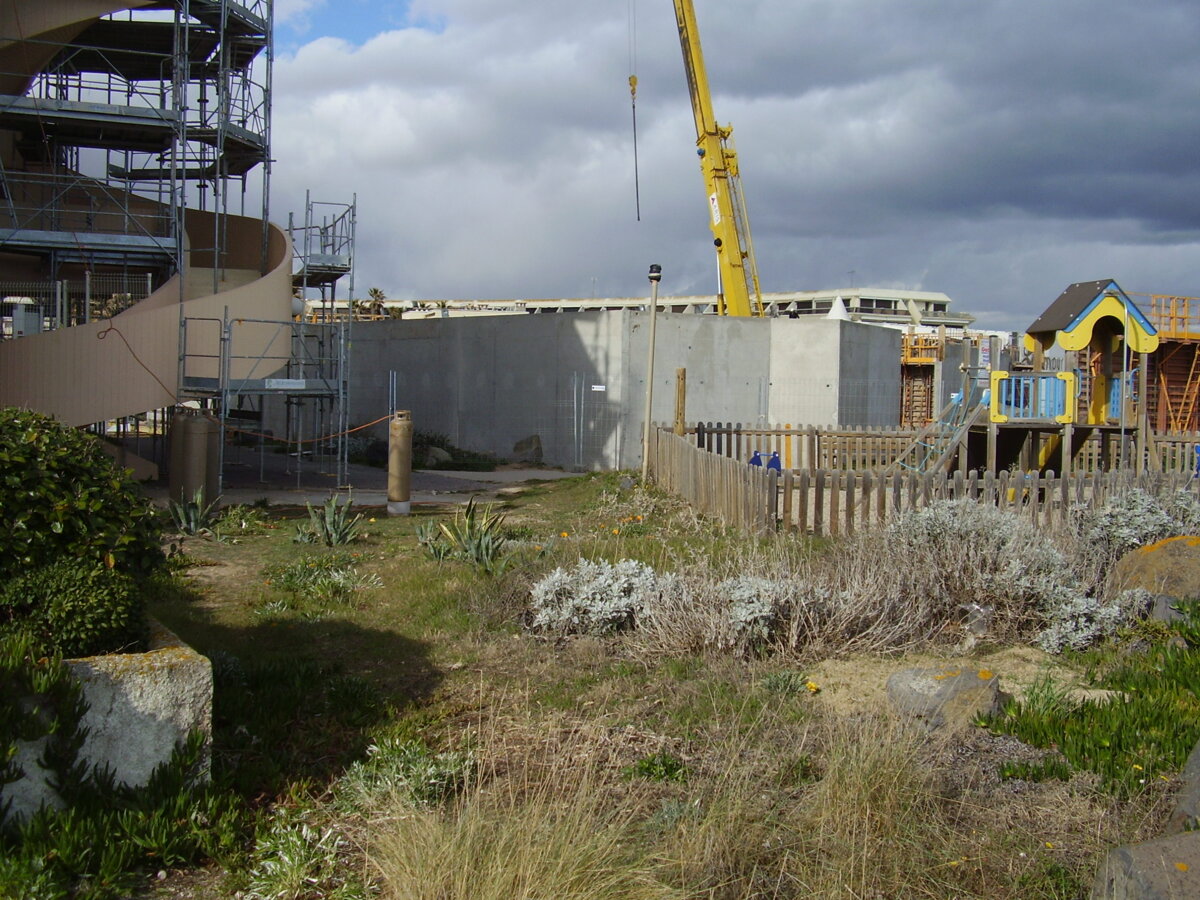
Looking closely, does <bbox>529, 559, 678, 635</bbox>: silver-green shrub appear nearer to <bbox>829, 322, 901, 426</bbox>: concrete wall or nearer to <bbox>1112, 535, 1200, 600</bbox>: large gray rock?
Result: <bbox>1112, 535, 1200, 600</bbox>: large gray rock

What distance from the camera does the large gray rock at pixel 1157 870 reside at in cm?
344

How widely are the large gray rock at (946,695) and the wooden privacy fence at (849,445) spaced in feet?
42.7

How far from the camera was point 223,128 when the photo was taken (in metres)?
19.0

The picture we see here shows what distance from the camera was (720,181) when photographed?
2689cm

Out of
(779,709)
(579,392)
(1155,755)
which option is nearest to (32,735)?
(779,709)

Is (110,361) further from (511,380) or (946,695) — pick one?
(946,695)

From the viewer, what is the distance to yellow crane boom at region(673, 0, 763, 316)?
26.5 meters

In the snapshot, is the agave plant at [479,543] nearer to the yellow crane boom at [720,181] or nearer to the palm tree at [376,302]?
the yellow crane boom at [720,181]

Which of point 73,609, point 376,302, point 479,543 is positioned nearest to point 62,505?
point 73,609

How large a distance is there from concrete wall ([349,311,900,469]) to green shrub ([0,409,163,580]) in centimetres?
1914

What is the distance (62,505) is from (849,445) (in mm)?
17303

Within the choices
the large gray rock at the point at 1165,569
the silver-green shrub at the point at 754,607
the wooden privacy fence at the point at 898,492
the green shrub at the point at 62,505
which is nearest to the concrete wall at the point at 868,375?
the wooden privacy fence at the point at 898,492

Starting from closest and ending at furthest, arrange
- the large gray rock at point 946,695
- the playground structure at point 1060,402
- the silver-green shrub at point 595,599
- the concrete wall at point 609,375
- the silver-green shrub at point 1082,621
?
the large gray rock at point 946,695
the silver-green shrub at point 1082,621
the silver-green shrub at point 595,599
the playground structure at point 1060,402
the concrete wall at point 609,375

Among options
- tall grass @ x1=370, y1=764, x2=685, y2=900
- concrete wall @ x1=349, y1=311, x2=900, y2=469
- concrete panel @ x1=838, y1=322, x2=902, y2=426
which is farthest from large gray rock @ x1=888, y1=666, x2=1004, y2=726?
concrete panel @ x1=838, y1=322, x2=902, y2=426
